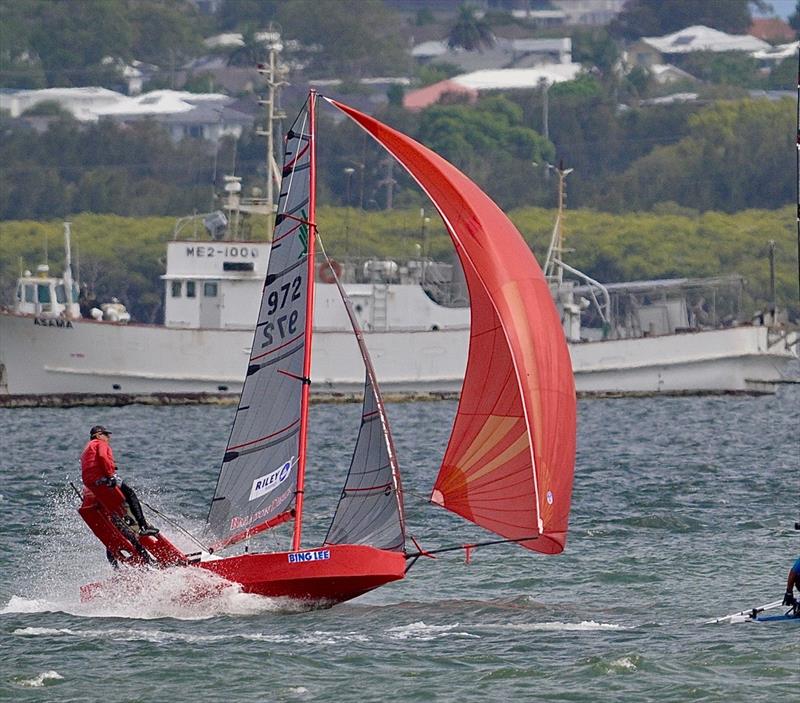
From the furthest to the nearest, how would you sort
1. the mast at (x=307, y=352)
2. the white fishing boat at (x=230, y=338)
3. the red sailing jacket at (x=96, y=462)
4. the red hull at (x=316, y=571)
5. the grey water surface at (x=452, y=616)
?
the white fishing boat at (x=230, y=338)
the mast at (x=307, y=352)
the red sailing jacket at (x=96, y=462)
the red hull at (x=316, y=571)
the grey water surface at (x=452, y=616)

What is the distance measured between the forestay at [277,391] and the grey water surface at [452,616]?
31.8 inches

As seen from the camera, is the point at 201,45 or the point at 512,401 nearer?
the point at 512,401

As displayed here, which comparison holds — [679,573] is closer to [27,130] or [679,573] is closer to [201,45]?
[27,130]

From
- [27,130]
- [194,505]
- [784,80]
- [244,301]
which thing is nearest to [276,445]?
[194,505]

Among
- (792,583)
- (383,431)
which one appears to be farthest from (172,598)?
(792,583)

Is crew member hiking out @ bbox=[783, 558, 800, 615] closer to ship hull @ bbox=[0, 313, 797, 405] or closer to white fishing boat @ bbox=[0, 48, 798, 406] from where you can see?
white fishing boat @ bbox=[0, 48, 798, 406]

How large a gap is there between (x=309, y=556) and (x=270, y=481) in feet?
3.00

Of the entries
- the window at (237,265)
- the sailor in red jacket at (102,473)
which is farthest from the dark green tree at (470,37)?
the sailor in red jacket at (102,473)

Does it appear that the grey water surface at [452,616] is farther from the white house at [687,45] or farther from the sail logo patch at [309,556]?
the white house at [687,45]

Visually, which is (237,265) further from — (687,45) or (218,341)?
(687,45)

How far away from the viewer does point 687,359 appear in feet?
158

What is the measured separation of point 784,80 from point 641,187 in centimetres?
2393

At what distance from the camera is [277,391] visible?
57.3 ft

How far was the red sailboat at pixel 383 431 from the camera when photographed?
1644 centimetres
